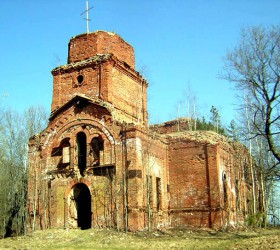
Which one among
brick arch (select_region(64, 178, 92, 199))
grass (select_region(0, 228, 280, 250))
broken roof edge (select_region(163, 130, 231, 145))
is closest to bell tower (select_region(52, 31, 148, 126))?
broken roof edge (select_region(163, 130, 231, 145))

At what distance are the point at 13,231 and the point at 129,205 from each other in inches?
463

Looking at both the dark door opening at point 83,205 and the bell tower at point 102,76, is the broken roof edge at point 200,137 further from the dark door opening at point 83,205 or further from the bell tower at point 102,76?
the dark door opening at point 83,205

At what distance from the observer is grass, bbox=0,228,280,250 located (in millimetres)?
13477

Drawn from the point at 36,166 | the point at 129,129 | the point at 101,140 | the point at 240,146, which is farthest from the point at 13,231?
the point at 240,146

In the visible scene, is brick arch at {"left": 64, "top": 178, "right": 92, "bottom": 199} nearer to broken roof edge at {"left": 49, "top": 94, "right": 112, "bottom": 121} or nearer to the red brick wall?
broken roof edge at {"left": 49, "top": 94, "right": 112, "bottom": 121}

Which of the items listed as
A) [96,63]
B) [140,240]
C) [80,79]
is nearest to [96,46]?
[96,63]

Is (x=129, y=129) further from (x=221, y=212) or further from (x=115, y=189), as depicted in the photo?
(x=221, y=212)

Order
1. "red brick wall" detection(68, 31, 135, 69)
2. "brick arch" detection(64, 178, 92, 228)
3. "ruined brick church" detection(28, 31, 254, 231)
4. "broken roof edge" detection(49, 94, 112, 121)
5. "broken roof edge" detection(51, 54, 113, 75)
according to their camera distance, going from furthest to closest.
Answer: "red brick wall" detection(68, 31, 135, 69)
"broken roof edge" detection(51, 54, 113, 75)
"broken roof edge" detection(49, 94, 112, 121)
"brick arch" detection(64, 178, 92, 228)
"ruined brick church" detection(28, 31, 254, 231)

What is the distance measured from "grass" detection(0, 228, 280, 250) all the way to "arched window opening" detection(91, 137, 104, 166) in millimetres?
3384

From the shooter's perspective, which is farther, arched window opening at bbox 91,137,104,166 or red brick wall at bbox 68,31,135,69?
red brick wall at bbox 68,31,135,69

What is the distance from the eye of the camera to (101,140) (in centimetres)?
1905

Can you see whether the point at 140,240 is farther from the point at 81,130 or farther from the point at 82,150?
the point at 81,130

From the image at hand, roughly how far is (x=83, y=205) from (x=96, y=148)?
3.07 m

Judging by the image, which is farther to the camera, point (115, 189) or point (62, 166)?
point (62, 166)
